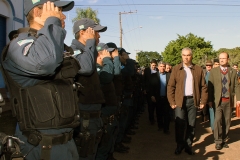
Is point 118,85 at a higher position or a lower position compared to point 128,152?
higher

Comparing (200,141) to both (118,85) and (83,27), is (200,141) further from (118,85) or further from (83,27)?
(83,27)

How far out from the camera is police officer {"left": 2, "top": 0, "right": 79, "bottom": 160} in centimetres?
212

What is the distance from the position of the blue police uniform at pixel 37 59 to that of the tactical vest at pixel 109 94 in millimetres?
2397

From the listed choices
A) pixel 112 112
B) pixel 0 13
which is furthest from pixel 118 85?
pixel 0 13

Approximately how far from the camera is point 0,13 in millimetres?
5957

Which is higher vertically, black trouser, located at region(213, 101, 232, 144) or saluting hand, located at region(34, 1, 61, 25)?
saluting hand, located at region(34, 1, 61, 25)

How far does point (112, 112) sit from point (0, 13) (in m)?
3.01

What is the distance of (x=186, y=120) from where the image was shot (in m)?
6.23

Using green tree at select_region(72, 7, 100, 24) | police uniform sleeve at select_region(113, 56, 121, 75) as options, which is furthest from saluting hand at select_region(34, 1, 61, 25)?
green tree at select_region(72, 7, 100, 24)

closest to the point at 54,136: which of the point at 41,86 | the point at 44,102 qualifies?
the point at 44,102

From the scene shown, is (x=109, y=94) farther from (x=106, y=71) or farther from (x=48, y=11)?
(x=48, y=11)

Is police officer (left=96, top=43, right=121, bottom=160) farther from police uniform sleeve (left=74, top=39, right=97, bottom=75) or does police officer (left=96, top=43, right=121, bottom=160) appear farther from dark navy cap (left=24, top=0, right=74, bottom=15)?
dark navy cap (left=24, top=0, right=74, bottom=15)

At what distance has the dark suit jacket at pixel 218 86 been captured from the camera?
6742 mm

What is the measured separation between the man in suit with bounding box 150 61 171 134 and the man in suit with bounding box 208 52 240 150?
2.07 meters
